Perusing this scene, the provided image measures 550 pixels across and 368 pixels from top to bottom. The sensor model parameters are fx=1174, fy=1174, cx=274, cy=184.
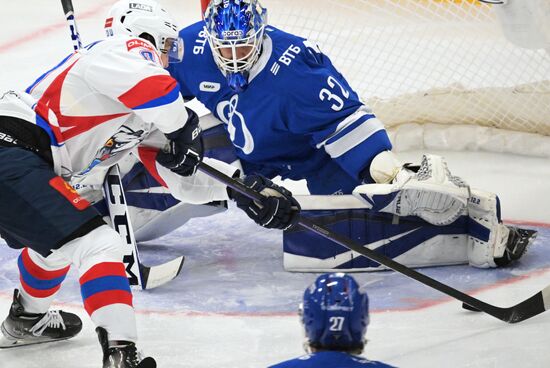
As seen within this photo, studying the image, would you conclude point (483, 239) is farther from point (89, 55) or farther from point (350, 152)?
point (89, 55)

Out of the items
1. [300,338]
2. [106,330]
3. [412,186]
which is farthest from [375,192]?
[106,330]

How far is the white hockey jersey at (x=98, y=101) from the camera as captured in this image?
2893 millimetres

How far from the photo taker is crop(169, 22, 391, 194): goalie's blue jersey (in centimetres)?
377

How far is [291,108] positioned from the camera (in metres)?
3.79

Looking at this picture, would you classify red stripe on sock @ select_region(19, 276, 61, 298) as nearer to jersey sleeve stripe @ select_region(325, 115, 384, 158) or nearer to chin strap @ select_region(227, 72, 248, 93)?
chin strap @ select_region(227, 72, 248, 93)

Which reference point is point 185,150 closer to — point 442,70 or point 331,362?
point 331,362

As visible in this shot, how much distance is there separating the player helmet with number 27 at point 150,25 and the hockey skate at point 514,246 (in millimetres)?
1162

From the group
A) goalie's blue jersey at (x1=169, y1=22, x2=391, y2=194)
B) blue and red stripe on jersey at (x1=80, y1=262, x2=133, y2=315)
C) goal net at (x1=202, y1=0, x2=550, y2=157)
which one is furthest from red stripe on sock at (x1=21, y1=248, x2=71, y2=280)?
goal net at (x1=202, y1=0, x2=550, y2=157)

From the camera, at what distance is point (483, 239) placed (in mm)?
3619

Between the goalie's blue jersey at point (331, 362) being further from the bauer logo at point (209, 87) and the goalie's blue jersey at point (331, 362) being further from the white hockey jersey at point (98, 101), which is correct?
the bauer logo at point (209, 87)

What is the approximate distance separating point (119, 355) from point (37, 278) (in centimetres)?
47

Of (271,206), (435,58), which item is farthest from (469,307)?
(435,58)

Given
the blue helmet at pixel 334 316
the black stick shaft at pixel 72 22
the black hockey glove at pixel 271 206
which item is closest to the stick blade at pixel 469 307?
the black hockey glove at pixel 271 206

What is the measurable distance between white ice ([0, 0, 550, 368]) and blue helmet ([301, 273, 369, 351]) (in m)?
0.95
